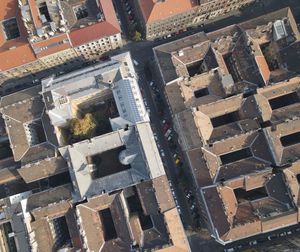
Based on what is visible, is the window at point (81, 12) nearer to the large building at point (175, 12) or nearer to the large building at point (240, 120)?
the large building at point (175, 12)

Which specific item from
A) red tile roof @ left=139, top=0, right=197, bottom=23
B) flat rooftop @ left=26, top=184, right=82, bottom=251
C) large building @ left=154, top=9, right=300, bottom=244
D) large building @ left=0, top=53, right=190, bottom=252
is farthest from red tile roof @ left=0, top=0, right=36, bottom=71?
flat rooftop @ left=26, top=184, right=82, bottom=251

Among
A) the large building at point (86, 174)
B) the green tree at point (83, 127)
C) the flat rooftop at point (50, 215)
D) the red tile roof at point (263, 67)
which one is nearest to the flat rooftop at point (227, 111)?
the red tile roof at point (263, 67)

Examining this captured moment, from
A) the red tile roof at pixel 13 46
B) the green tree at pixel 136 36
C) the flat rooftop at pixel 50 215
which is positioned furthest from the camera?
the green tree at pixel 136 36

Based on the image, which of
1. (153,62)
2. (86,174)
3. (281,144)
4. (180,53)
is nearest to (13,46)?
(153,62)

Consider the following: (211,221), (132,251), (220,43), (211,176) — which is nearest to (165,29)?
(220,43)

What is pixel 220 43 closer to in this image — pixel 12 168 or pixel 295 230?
pixel 295 230

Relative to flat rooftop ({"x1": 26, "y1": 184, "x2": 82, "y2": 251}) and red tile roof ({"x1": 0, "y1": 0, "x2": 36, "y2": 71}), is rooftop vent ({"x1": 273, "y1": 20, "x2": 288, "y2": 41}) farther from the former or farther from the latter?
flat rooftop ({"x1": 26, "y1": 184, "x2": 82, "y2": 251})

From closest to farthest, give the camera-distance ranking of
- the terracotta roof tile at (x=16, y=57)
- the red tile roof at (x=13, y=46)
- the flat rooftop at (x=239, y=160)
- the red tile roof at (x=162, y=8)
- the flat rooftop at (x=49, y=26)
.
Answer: the flat rooftop at (x=239, y=160) → the red tile roof at (x=162, y=8) → the flat rooftop at (x=49, y=26) → the terracotta roof tile at (x=16, y=57) → the red tile roof at (x=13, y=46)
